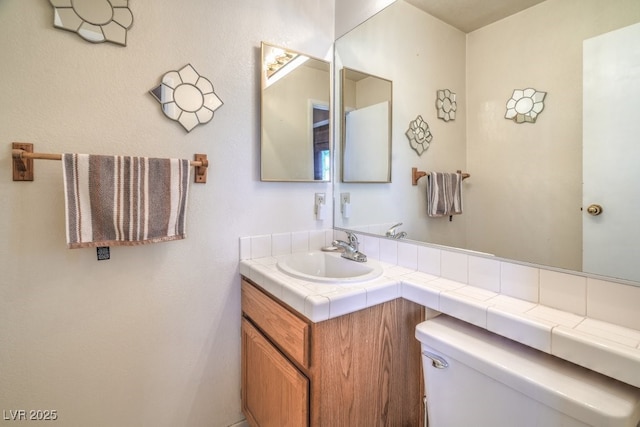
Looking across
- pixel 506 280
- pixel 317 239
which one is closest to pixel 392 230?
pixel 317 239

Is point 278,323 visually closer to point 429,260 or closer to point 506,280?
point 429,260

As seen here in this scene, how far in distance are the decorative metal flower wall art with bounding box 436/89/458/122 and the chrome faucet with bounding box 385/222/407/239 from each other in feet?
1.74

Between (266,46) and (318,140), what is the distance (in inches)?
20.8

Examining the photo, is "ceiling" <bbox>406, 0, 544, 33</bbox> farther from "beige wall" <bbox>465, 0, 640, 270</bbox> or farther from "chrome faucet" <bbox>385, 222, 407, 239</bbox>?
"chrome faucet" <bbox>385, 222, 407, 239</bbox>

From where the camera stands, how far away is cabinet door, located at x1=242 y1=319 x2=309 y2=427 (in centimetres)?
97

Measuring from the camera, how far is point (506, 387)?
0.74m

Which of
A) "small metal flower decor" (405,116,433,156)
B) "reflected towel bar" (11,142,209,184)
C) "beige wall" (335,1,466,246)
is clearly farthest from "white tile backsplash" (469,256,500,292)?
"reflected towel bar" (11,142,209,184)

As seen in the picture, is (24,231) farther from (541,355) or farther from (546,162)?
(546,162)

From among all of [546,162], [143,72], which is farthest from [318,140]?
[546,162]

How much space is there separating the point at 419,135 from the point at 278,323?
3.56ft

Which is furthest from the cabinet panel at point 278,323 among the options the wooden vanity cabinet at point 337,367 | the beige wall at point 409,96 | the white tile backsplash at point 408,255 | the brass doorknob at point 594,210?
the brass doorknob at point 594,210

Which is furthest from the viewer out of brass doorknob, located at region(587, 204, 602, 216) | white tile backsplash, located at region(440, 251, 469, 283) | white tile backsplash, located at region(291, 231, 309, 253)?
white tile backsplash, located at region(291, 231, 309, 253)

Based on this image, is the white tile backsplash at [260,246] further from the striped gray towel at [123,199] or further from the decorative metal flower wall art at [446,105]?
the decorative metal flower wall art at [446,105]

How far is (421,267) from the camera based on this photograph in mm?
1235
